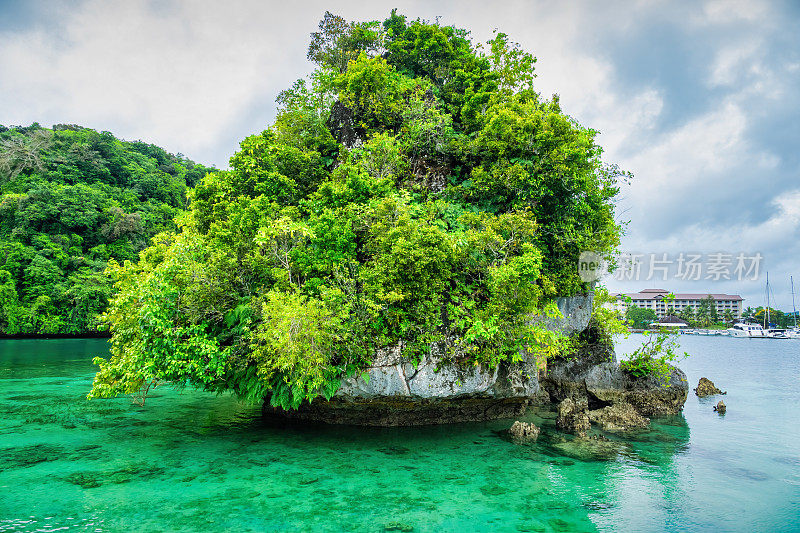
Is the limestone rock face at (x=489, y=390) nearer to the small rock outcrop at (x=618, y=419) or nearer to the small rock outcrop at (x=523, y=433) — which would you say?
the small rock outcrop at (x=618, y=419)

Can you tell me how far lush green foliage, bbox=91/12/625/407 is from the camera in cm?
1035

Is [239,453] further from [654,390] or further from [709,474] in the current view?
[654,390]

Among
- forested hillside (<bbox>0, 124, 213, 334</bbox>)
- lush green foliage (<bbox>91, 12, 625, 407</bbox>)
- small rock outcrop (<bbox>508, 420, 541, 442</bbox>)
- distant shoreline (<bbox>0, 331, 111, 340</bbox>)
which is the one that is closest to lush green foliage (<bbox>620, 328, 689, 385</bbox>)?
lush green foliage (<bbox>91, 12, 625, 407</bbox>)

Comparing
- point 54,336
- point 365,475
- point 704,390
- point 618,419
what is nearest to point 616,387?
point 618,419

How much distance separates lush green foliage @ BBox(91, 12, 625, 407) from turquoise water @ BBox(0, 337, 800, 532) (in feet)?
5.83

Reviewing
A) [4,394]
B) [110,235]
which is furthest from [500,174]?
[110,235]

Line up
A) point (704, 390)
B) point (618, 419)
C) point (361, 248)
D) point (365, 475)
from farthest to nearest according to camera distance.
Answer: point (704, 390), point (618, 419), point (361, 248), point (365, 475)

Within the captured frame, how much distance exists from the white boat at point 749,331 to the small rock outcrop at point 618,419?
8383 centimetres

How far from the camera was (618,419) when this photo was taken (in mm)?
14172

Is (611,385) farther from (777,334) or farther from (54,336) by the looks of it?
(777,334)

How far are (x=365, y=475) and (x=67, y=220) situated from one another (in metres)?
46.4

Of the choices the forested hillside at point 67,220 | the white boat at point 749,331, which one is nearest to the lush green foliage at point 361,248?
the forested hillside at point 67,220

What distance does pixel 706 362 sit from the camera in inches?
1638

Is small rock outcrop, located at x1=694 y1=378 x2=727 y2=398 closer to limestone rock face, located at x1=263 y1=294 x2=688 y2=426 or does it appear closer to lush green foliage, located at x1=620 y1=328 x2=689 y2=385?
limestone rock face, located at x1=263 y1=294 x2=688 y2=426
